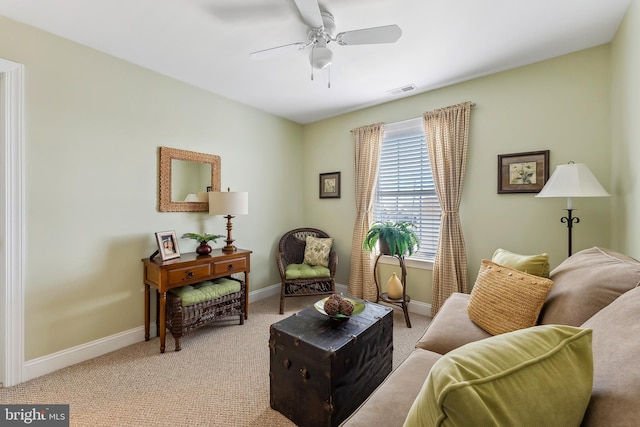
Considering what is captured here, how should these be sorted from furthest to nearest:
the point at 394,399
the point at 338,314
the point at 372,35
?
the point at 372,35, the point at 338,314, the point at 394,399

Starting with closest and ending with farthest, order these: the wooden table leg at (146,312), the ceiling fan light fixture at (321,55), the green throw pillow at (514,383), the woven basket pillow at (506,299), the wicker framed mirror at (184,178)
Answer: the green throw pillow at (514,383), the woven basket pillow at (506,299), the ceiling fan light fixture at (321,55), the wooden table leg at (146,312), the wicker framed mirror at (184,178)

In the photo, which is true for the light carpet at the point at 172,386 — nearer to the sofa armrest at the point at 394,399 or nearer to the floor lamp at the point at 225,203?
the sofa armrest at the point at 394,399

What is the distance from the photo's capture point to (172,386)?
75.4 inches

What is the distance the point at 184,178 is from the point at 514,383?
305cm

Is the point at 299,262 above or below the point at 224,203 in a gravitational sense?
below

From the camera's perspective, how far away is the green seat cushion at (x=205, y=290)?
240cm

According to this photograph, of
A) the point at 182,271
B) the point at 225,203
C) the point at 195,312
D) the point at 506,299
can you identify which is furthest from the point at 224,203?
the point at 506,299

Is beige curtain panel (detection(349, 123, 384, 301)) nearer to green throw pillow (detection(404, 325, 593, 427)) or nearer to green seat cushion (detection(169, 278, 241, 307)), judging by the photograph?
green seat cushion (detection(169, 278, 241, 307))

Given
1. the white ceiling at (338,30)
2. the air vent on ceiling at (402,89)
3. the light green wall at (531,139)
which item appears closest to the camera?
the white ceiling at (338,30)

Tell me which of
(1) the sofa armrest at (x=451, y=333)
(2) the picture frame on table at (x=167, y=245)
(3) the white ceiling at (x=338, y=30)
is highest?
(3) the white ceiling at (x=338, y=30)

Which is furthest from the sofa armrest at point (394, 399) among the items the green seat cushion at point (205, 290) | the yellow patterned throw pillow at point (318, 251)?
the yellow patterned throw pillow at point (318, 251)

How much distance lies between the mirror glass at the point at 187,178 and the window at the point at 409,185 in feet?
6.94

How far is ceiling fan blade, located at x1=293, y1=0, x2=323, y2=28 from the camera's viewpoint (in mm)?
1597

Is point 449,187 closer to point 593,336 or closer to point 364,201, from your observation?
point 364,201
